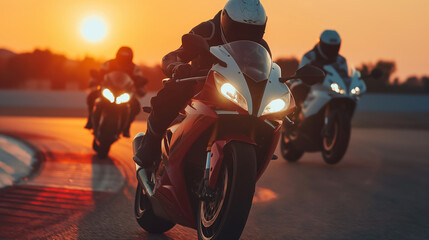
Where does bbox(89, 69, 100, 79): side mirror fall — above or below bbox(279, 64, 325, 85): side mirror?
below

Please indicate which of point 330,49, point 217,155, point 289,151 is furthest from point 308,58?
point 217,155

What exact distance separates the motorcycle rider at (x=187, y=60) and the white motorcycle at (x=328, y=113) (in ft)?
20.0

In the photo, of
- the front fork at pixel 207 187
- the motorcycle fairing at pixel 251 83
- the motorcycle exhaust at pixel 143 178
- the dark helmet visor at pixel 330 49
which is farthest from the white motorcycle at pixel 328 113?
the front fork at pixel 207 187

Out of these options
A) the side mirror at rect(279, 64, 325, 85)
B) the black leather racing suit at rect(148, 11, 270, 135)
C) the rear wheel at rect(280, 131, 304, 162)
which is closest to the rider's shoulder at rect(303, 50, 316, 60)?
the rear wheel at rect(280, 131, 304, 162)

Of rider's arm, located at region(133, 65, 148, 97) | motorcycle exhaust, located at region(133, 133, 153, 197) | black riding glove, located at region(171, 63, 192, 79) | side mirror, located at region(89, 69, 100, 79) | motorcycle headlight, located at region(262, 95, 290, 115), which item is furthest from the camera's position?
side mirror, located at region(89, 69, 100, 79)

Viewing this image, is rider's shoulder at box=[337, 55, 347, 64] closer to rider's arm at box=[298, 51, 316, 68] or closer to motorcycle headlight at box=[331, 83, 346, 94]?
rider's arm at box=[298, 51, 316, 68]

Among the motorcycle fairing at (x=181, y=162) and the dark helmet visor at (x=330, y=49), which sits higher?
the motorcycle fairing at (x=181, y=162)

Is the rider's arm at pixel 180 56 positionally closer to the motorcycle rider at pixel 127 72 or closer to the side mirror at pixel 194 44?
the side mirror at pixel 194 44

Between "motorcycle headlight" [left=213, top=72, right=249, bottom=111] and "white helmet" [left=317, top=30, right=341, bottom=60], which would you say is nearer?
"motorcycle headlight" [left=213, top=72, right=249, bottom=111]

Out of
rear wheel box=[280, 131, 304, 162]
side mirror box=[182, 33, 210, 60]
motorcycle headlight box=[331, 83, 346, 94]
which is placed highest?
side mirror box=[182, 33, 210, 60]

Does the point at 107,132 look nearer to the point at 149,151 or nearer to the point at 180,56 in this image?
the point at 149,151

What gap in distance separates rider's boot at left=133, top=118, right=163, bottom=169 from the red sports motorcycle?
0.54 meters

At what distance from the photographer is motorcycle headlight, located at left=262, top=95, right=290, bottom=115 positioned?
4.41 metres

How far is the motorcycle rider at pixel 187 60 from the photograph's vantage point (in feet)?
16.1
